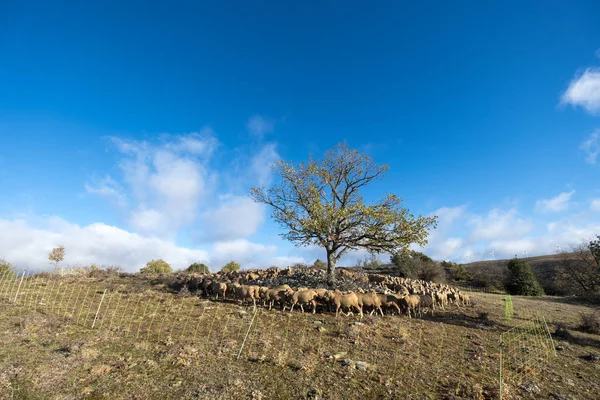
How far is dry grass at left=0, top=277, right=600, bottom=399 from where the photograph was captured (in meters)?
6.88

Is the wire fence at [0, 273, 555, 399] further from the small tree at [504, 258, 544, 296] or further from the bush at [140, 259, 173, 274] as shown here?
the small tree at [504, 258, 544, 296]

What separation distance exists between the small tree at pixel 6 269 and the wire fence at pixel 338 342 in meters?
8.12

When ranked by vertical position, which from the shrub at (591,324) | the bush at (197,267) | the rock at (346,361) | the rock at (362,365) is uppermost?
the bush at (197,267)

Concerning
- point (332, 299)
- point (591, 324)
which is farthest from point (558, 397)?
point (591, 324)

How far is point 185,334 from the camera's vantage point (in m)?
10.7

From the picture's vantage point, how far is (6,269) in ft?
72.6

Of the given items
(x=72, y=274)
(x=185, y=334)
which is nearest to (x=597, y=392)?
(x=185, y=334)

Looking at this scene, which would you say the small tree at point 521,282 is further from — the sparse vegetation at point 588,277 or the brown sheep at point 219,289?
the brown sheep at point 219,289

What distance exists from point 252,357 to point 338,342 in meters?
3.36

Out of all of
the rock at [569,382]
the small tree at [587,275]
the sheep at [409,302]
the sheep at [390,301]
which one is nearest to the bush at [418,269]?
the small tree at [587,275]

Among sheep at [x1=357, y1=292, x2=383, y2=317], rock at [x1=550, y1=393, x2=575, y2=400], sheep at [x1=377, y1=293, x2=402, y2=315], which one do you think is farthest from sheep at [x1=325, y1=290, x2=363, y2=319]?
rock at [x1=550, y1=393, x2=575, y2=400]

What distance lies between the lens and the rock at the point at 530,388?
767 cm

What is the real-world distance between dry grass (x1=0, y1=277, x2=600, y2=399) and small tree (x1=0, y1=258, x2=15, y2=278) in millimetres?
11132

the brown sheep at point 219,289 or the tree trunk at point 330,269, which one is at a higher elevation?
the tree trunk at point 330,269
